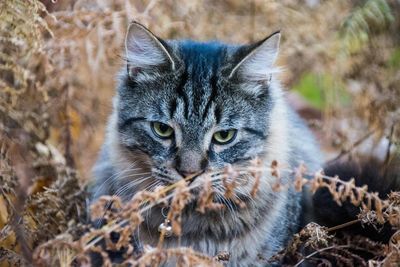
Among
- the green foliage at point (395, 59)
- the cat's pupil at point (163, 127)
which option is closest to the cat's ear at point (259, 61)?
the cat's pupil at point (163, 127)

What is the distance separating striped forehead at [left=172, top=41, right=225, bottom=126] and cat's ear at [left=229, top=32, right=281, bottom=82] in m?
0.11

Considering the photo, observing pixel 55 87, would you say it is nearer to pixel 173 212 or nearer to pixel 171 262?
pixel 171 262

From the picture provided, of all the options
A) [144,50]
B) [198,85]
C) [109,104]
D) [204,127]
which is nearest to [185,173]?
[204,127]

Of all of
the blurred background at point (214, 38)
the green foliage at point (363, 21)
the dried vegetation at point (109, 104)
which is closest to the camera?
the dried vegetation at point (109, 104)

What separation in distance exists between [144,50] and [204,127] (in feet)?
1.54

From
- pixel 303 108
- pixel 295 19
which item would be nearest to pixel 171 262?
pixel 295 19

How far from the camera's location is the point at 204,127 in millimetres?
2861

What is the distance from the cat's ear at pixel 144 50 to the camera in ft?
9.58

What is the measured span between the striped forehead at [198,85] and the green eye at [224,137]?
8cm

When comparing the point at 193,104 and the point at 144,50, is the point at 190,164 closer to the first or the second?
the point at 193,104

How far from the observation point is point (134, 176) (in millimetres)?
3105

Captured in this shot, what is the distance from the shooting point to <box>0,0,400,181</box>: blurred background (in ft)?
12.2

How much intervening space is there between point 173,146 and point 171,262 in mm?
533

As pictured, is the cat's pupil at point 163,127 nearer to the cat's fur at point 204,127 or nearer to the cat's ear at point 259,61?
the cat's fur at point 204,127
